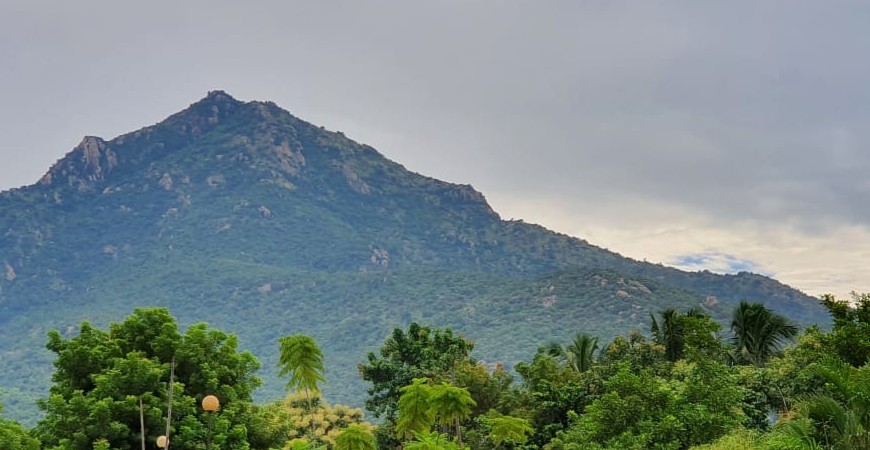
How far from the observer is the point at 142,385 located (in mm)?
21328

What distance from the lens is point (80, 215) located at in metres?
197

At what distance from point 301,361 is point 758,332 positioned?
26.9m

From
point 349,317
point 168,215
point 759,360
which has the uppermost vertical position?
point 168,215

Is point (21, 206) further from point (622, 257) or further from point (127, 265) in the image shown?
point (622, 257)

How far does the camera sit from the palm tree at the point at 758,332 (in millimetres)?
37312

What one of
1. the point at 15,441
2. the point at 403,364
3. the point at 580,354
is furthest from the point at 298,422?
the point at 15,441

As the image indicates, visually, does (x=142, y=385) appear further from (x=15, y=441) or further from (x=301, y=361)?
(x=301, y=361)

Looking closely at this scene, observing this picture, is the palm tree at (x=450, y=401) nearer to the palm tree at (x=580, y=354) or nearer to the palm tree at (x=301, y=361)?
the palm tree at (x=301, y=361)

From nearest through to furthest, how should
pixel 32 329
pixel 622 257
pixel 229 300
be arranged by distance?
pixel 32 329
pixel 229 300
pixel 622 257

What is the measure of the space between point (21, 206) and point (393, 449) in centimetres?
19377

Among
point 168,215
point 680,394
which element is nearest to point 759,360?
point 680,394

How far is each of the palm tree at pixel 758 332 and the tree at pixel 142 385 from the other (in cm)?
2768

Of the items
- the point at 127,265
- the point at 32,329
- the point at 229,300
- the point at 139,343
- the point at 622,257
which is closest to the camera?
the point at 139,343

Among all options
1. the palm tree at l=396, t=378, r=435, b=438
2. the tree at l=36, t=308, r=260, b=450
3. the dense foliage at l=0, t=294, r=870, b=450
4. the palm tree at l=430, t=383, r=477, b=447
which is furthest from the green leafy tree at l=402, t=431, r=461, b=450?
the tree at l=36, t=308, r=260, b=450
